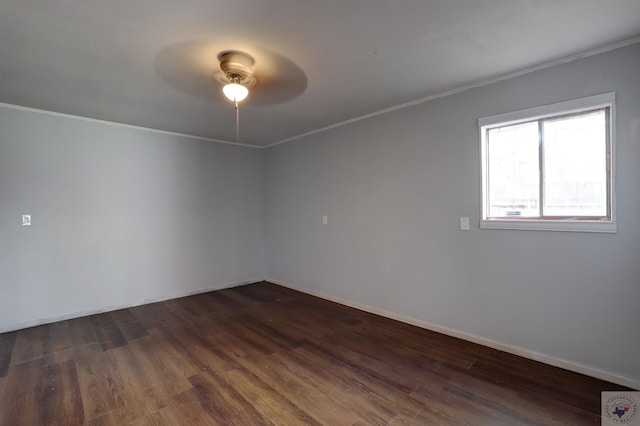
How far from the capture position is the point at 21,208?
3.44m

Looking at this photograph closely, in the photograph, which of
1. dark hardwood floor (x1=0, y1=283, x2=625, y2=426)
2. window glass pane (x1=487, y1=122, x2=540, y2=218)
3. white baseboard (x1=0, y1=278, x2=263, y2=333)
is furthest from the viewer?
white baseboard (x1=0, y1=278, x2=263, y2=333)

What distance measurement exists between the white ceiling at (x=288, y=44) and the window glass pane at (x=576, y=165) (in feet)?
1.78

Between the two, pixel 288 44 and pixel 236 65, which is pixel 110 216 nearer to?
pixel 236 65

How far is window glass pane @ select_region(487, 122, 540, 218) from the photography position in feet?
8.76

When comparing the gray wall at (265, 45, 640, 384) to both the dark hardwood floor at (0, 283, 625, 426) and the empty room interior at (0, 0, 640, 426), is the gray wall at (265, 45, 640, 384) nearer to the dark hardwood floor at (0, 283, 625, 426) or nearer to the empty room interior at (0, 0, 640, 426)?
the empty room interior at (0, 0, 640, 426)

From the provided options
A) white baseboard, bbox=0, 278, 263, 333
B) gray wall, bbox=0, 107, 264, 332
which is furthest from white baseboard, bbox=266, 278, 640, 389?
gray wall, bbox=0, 107, 264, 332

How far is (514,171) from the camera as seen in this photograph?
2.78 metres

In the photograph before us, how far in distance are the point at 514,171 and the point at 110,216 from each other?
15.3ft

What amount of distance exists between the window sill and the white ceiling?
4.18ft

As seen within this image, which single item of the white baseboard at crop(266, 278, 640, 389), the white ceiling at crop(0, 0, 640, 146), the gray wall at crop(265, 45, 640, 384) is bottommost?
the white baseboard at crop(266, 278, 640, 389)

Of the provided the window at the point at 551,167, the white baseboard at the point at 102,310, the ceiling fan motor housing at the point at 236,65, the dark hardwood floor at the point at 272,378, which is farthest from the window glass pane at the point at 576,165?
the white baseboard at the point at 102,310

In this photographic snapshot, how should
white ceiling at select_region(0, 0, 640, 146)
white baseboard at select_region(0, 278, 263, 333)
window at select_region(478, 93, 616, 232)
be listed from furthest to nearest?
white baseboard at select_region(0, 278, 263, 333), window at select_region(478, 93, 616, 232), white ceiling at select_region(0, 0, 640, 146)

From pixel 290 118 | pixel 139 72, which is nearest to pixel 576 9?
pixel 290 118

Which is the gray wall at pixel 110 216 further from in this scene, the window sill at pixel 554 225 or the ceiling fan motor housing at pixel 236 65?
the window sill at pixel 554 225
